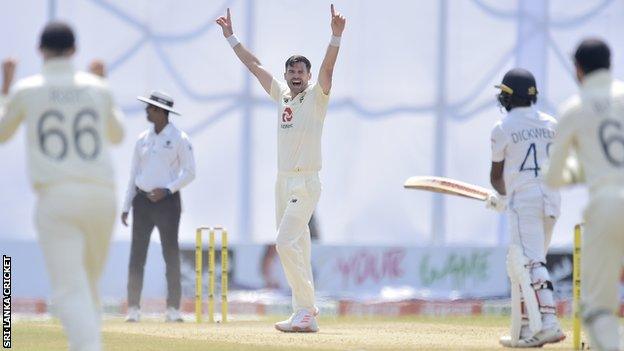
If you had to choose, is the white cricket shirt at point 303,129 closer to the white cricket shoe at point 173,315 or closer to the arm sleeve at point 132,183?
the white cricket shoe at point 173,315

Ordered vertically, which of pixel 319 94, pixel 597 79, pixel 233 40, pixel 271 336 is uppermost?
pixel 233 40

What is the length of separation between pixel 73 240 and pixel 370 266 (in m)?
9.54

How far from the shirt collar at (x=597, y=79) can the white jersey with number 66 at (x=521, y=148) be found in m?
2.08

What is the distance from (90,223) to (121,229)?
393 inches

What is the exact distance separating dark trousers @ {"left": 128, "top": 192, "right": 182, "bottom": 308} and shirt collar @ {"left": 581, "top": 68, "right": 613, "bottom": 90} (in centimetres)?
641

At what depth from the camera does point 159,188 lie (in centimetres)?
1327

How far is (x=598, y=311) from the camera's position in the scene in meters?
7.09

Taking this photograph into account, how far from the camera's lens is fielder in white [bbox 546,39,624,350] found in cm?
708

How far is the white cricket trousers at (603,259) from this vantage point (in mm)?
7055

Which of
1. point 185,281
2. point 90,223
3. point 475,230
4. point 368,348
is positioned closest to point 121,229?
point 185,281

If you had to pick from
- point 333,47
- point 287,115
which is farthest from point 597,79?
point 287,115

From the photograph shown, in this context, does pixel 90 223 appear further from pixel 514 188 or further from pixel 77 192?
pixel 514 188

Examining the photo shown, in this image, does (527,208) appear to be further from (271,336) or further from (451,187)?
(271,336)

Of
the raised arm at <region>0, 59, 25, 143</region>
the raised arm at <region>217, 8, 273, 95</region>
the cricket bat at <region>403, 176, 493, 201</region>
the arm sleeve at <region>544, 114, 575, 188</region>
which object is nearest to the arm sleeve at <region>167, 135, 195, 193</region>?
the raised arm at <region>217, 8, 273, 95</region>
